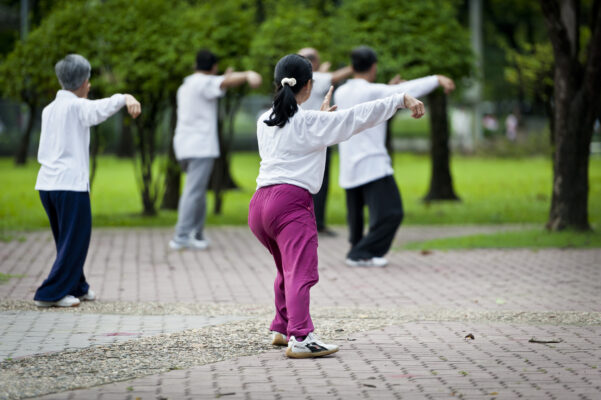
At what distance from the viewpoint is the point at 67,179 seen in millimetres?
7367

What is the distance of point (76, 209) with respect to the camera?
290 inches

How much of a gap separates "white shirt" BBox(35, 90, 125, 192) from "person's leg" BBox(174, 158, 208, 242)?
3.60 metres

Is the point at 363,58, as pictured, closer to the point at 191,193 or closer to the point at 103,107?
the point at 191,193

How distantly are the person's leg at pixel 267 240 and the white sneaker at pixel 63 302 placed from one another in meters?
2.20

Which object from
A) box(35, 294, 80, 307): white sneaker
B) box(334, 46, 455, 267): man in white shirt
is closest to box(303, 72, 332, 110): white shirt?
box(334, 46, 455, 267): man in white shirt

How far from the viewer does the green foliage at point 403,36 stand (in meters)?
13.7

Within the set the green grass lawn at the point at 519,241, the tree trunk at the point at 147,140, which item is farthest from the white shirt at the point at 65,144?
the tree trunk at the point at 147,140

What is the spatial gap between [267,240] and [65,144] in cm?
234

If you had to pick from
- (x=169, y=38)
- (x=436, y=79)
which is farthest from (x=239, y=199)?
(x=436, y=79)

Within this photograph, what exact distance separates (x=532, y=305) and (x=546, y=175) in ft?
65.1

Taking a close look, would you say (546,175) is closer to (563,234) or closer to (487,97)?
(563,234)

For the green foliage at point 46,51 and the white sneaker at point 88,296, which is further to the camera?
the green foliage at point 46,51

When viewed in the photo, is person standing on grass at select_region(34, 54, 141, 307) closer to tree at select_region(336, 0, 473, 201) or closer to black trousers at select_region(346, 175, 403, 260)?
black trousers at select_region(346, 175, 403, 260)

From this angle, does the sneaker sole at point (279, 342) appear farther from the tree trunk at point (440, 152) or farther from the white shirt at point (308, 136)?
the tree trunk at point (440, 152)
